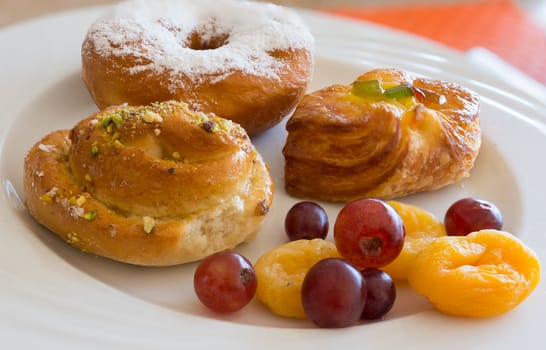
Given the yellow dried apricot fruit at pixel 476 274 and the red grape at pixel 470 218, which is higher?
the yellow dried apricot fruit at pixel 476 274

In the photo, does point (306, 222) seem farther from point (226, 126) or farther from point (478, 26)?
point (478, 26)

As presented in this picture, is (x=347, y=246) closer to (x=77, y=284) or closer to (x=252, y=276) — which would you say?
(x=252, y=276)

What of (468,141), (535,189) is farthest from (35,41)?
(535,189)

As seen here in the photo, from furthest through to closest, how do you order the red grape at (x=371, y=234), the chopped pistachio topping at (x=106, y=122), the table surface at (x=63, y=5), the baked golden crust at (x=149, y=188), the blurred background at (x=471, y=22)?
the table surface at (x=63, y=5) → the blurred background at (x=471, y=22) → the chopped pistachio topping at (x=106, y=122) → the baked golden crust at (x=149, y=188) → the red grape at (x=371, y=234)

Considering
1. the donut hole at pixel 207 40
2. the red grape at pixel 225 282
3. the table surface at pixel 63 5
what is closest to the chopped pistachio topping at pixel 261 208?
the red grape at pixel 225 282

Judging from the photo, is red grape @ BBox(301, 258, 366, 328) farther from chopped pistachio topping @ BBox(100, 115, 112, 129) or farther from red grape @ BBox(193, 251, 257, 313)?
chopped pistachio topping @ BBox(100, 115, 112, 129)

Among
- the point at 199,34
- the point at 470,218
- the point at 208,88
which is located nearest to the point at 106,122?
the point at 208,88

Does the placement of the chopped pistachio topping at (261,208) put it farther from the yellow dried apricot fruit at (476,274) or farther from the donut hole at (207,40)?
the donut hole at (207,40)
